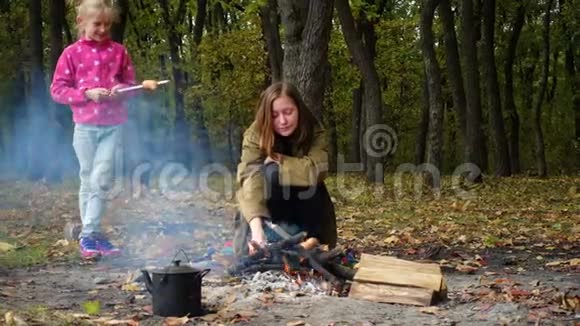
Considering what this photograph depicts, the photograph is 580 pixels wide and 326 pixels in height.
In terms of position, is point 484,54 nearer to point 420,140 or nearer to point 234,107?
point 420,140

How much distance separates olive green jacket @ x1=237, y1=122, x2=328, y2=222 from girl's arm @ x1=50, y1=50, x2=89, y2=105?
1.65 m

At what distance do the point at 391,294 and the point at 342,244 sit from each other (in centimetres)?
308

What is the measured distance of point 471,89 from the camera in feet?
57.5

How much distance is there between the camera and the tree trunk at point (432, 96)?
13.4m

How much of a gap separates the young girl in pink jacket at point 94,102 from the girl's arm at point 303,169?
1.79 m

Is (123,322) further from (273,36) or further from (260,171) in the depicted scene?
(273,36)

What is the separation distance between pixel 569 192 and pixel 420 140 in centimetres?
1150

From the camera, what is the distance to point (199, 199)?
1285cm

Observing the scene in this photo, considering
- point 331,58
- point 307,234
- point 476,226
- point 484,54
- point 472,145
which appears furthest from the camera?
point 331,58

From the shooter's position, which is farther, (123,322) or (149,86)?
(149,86)

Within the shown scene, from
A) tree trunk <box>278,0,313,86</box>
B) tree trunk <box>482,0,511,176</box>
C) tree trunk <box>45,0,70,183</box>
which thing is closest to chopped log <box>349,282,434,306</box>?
tree trunk <box>278,0,313,86</box>

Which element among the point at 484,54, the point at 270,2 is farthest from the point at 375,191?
the point at 484,54

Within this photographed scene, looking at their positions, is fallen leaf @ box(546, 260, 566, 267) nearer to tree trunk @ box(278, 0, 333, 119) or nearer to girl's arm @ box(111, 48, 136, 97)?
girl's arm @ box(111, 48, 136, 97)

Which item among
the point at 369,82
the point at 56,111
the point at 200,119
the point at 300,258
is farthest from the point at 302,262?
the point at 200,119
